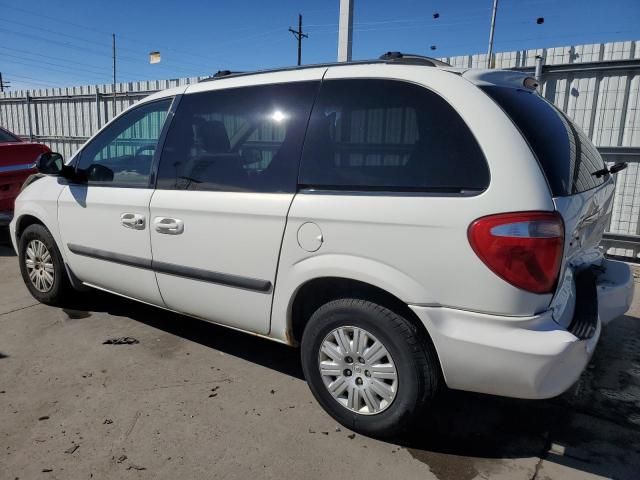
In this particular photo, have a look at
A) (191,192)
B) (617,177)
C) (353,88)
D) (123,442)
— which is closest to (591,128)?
(617,177)

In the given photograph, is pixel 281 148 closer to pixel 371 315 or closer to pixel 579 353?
pixel 371 315

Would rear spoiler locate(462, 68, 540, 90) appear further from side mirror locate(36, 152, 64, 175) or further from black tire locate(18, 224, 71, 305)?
black tire locate(18, 224, 71, 305)

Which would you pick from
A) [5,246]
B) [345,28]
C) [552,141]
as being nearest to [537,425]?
[552,141]

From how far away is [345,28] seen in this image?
6.54 m

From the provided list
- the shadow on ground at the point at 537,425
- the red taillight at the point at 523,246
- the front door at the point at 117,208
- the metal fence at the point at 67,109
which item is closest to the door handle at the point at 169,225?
the front door at the point at 117,208

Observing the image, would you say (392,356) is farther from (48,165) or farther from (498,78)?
(48,165)

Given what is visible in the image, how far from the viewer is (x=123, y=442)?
2443mm

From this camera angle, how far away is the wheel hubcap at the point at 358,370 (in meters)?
2.35

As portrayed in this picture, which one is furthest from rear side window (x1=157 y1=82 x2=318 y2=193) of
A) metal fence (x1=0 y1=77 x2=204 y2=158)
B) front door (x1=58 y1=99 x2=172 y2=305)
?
metal fence (x1=0 y1=77 x2=204 y2=158)

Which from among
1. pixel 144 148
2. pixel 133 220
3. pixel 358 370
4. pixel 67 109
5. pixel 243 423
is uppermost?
pixel 67 109

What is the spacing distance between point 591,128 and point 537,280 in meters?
5.10

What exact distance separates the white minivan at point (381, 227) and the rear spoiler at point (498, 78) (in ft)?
0.06

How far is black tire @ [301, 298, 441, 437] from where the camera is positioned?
7.30 ft

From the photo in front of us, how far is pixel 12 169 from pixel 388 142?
20.3 feet
